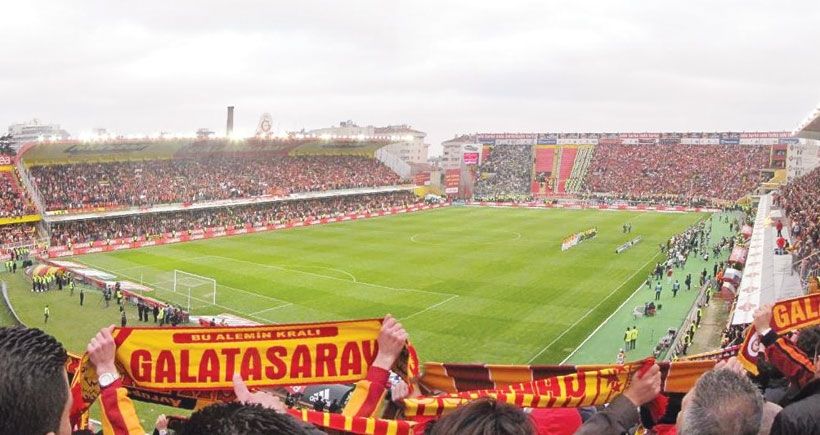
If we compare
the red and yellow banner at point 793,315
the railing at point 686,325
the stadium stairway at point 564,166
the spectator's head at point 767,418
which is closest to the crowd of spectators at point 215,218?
the stadium stairway at point 564,166

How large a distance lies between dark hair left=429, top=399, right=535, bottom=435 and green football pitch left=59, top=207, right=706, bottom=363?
1980 cm

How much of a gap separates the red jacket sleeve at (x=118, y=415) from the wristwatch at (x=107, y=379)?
0.26 ft

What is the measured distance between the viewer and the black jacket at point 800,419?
357 cm

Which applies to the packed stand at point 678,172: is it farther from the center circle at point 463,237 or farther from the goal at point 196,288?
the goal at point 196,288

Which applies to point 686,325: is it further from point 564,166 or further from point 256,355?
point 564,166

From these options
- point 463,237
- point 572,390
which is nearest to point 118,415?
point 572,390

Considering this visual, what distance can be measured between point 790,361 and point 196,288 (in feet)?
101

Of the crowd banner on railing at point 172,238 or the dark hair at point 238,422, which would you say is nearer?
the dark hair at point 238,422

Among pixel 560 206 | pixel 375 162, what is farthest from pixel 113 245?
pixel 560 206

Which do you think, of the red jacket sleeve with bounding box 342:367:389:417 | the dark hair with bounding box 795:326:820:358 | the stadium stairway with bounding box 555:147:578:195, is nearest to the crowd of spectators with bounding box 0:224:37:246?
the red jacket sleeve with bounding box 342:367:389:417

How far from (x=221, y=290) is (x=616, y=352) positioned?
1949 cm

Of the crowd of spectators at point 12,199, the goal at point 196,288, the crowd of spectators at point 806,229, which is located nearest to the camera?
the crowd of spectators at point 806,229

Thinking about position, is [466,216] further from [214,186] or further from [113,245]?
[113,245]

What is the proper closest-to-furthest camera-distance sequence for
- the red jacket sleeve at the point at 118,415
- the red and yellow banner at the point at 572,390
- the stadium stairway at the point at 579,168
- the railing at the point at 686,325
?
the red jacket sleeve at the point at 118,415 → the red and yellow banner at the point at 572,390 → the railing at the point at 686,325 → the stadium stairway at the point at 579,168
